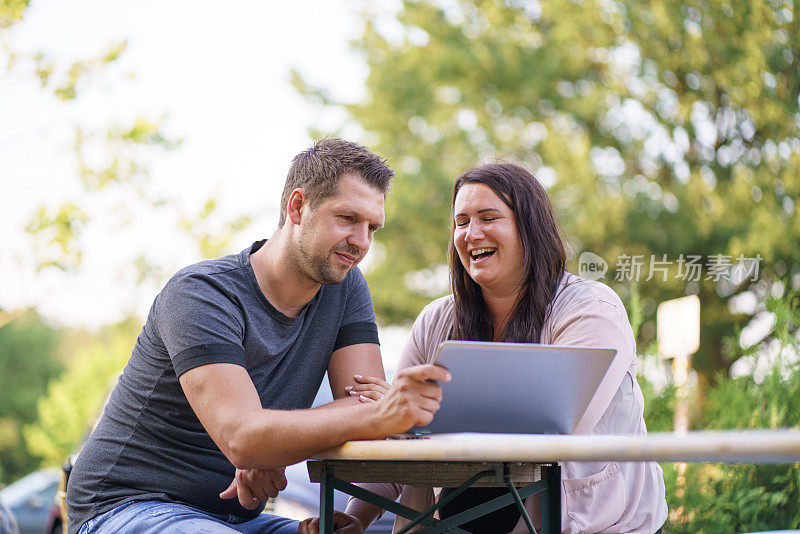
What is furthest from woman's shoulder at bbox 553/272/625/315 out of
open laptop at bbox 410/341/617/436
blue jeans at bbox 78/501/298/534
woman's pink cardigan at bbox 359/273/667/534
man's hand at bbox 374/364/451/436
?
blue jeans at bbox 78/501/298/534

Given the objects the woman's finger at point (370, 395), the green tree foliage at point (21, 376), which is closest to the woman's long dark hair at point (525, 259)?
the woman's finger at point (370, 395)

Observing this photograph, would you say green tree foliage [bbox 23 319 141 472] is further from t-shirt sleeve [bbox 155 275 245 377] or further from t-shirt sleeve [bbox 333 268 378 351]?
t-shirt sleeve [bbox 155 275 245 377]

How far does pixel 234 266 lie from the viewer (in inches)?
97.3

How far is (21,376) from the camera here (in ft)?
114

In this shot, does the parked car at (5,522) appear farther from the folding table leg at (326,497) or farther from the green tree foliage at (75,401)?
the green tree foliage at (75,401)

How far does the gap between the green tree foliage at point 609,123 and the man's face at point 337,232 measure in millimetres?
10040

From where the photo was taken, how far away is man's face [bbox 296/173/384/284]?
8.06 feet

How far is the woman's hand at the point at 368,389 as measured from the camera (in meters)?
2.30

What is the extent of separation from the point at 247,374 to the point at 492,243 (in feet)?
3.36

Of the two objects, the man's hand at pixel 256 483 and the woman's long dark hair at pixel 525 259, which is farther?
the woman's long dark hair at pixel 525 259

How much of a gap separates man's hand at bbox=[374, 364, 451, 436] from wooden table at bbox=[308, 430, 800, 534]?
6 centimetres

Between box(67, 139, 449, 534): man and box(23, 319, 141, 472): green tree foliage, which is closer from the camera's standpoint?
box(67, 139, 449, 534): man

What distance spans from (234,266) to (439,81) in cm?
1365

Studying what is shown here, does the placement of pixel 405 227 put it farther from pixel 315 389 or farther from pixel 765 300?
pixel 315 389
